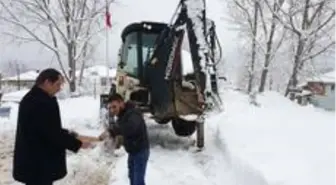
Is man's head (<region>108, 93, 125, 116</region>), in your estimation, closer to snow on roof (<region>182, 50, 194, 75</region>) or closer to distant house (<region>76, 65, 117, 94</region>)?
snow on roof (<region>182, 50, 194, 75</region>)

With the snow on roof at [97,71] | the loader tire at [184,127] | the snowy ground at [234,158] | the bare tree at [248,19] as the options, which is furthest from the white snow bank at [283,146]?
the snow on roof at [97,71]

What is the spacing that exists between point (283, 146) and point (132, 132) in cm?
353

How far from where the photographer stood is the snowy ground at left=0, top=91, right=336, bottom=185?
7.07 m

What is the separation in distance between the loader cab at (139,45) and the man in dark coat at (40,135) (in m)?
6.58

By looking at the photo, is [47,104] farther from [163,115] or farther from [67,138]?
[163,115]

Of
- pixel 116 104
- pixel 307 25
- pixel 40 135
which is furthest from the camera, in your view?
pixel 307 25

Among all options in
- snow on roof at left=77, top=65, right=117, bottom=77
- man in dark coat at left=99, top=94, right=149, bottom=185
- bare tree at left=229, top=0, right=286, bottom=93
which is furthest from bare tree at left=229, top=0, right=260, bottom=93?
snow on roof at left=77, top=65, right=117, bottom=77

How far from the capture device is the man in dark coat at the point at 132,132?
6.19 metres

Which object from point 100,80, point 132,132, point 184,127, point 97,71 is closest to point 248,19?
point 184,127

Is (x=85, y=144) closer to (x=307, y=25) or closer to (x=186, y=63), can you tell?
(x=186, y=63)

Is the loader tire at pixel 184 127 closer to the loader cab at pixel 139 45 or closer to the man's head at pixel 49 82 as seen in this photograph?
the loader cab at pixel 139 45

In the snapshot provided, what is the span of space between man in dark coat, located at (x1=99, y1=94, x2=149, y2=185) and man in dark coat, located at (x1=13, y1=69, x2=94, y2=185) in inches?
42.7

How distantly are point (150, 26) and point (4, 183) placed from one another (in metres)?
5.06

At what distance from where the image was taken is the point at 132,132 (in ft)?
20.5
